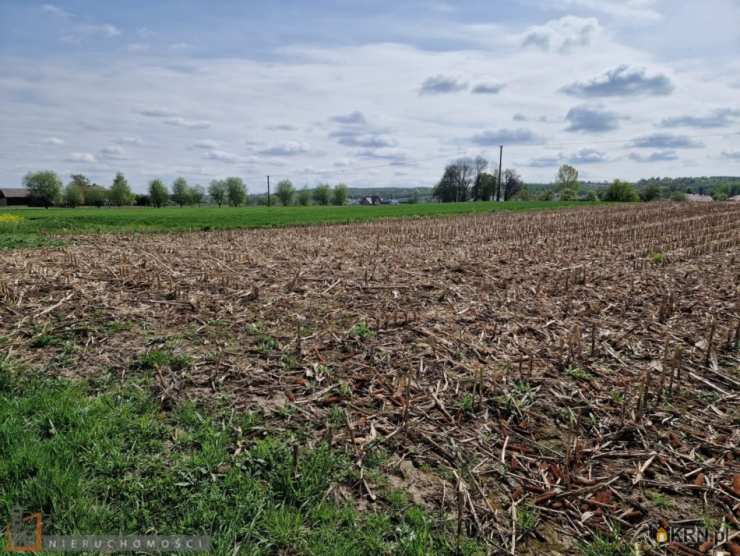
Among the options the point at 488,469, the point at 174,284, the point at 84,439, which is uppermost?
the point at 174,284

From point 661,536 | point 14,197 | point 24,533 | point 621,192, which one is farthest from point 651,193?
point 14,197

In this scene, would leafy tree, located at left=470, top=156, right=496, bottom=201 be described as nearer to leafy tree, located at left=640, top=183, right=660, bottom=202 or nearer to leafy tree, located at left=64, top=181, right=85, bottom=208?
leafy tree, located at left=640, top=183, right=660, bottom=202

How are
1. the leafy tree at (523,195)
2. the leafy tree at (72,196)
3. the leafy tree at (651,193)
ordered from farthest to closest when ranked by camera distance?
the leafy tree at (523,195)
the leafy tree at (72,196)
the leafy tree at (651,193)

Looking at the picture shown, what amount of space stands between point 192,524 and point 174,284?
24.7 ft

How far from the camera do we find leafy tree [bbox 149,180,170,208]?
12606 cm

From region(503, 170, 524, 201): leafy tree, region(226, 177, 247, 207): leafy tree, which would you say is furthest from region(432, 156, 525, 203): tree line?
region(226, 177, 247, 207): leafy tree

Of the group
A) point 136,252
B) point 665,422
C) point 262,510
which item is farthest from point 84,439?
point 136,252

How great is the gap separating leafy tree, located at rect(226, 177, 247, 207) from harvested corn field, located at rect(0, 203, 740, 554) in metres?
141

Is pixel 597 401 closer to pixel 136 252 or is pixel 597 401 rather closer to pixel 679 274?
pixel 679 274

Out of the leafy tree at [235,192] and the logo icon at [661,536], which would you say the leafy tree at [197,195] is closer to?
the leafy tree at [235,192]

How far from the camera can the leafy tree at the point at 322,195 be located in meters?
161

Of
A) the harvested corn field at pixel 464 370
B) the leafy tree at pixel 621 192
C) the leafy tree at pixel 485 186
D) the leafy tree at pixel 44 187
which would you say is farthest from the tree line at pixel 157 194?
the harvested corn field at pixel 464 370

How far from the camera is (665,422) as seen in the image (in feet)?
15.5

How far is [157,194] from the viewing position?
126812 millimetres
